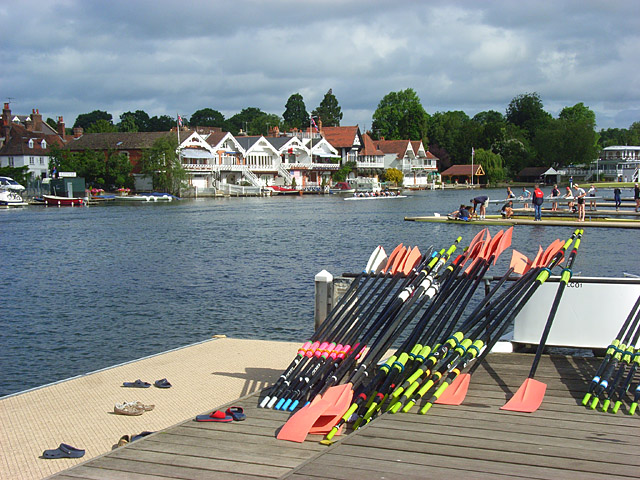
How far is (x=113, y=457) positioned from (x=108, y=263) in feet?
81.8

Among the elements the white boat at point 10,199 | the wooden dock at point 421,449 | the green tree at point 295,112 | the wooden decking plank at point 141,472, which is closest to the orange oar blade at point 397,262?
the wooden dock at point 421,449

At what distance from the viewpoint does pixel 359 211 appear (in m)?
59.8

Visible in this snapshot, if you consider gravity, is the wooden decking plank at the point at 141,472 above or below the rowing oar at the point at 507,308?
below

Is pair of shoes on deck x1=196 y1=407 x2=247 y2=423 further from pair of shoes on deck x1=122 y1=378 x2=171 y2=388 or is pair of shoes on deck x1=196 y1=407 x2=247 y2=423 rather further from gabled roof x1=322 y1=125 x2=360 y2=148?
gabled roof x1=322 y1=125 x2=360 y2=148

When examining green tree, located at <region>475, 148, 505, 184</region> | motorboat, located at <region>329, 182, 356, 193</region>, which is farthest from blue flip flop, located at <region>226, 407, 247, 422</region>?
green tree, located at <region>475, 148, 505, 184</region>

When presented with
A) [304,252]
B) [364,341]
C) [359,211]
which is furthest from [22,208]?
[364,341]

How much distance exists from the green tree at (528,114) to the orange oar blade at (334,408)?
13861 cm

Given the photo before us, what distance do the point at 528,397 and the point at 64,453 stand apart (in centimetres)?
492

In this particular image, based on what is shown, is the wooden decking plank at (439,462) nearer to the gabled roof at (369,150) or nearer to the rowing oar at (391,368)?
the rowing oar at (391,368)

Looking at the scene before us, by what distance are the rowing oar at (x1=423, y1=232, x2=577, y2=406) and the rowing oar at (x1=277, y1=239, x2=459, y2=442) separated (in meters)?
0.82

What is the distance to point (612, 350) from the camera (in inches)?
266

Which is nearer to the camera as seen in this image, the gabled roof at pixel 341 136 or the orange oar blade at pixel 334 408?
the orange oar blade at pixel 334 408

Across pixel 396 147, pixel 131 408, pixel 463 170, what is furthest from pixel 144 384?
pixel 463 170

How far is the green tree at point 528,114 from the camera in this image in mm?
137750
